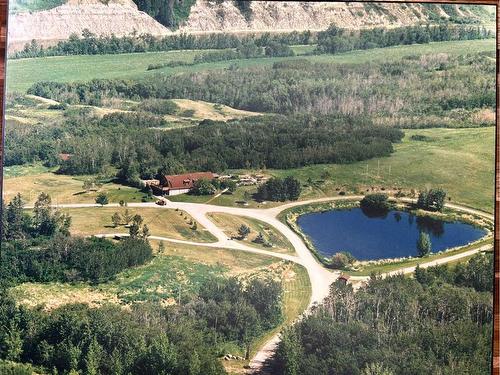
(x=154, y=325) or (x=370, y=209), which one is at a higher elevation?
(x=370, y=209)

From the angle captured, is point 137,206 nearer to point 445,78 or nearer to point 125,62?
point 125,62

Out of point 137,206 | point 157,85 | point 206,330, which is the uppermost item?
point 157,85

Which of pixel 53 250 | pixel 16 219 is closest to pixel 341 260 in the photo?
pixel 53 250

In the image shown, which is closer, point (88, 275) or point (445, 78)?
point (88, 275)

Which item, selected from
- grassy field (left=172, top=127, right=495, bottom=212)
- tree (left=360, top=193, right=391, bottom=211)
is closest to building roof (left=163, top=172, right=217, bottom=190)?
grassy field (left=172, top=127, right=495, bottom=212)

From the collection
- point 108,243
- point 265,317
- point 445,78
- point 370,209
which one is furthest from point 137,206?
point 445,78

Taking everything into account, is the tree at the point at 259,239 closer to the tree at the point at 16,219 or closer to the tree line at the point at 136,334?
the tree line at the point at 136,334
